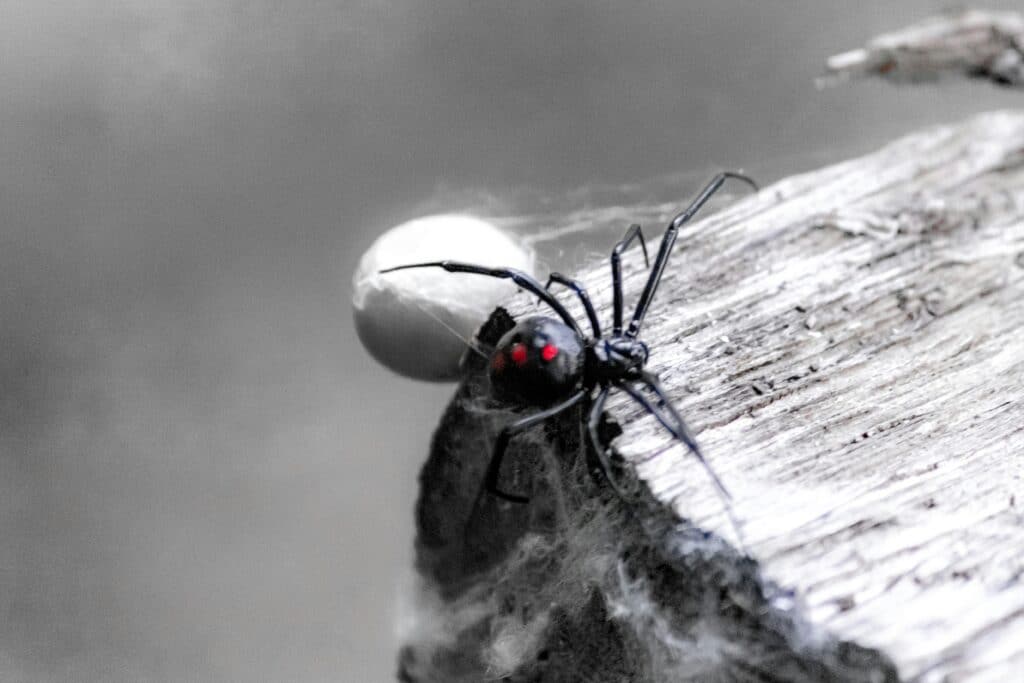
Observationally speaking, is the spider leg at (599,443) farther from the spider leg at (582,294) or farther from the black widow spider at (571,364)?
the spider leg at (582,294)

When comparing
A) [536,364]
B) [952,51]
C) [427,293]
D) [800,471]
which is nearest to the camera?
[800,471]

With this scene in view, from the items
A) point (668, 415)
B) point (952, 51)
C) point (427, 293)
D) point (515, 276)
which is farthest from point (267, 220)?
point (952, 51)

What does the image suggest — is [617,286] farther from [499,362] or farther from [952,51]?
[952,51]

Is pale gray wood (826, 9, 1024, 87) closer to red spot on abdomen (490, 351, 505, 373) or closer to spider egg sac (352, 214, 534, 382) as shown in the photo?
spider egg sac (352, 214, 534, 382)

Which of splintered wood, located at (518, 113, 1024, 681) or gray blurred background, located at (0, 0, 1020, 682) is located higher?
gray blurred background, located at (0, 0, 1020, 682)

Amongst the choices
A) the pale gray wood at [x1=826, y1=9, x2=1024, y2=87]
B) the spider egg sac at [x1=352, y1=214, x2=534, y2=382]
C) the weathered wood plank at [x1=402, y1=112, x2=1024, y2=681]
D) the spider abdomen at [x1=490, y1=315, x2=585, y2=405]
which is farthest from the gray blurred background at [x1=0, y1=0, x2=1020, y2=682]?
the spider abdomen at [x1=490, y1=315, x2=585, y2=405]

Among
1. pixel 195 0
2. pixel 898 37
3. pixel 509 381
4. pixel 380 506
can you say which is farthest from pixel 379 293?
pixel 898 37

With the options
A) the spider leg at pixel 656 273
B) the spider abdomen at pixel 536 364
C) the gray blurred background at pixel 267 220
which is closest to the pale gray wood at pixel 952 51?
the gray blurred background at pixel 267 220

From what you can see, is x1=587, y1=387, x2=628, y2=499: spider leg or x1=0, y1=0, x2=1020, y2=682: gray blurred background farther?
x1=0, y1=0, x2=1020, y2=682: gray blurred background
